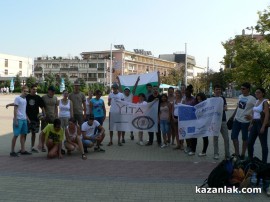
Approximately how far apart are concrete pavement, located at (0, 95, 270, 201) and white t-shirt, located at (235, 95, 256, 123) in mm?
1247

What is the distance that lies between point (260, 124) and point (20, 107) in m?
5.85

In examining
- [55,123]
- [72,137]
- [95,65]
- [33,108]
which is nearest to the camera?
[55,123]

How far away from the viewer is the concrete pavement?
614 centimetres

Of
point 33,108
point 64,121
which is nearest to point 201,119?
point 64,121

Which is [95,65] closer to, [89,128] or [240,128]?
[89,128]

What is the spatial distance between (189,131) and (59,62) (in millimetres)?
137688

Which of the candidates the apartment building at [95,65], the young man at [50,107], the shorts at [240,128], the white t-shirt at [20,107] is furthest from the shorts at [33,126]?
the apartment building at [95,65]

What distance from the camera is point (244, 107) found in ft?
28.8

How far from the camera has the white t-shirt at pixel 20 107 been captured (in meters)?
9.59

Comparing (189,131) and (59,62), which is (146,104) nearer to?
(189,131)

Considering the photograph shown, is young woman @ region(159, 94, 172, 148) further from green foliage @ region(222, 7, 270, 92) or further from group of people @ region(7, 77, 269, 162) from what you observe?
green foliage @ region(222, 7, 270, 92)

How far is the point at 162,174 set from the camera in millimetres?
7766

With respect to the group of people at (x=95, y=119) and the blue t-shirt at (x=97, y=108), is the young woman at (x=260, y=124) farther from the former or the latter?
the blue t-shirt at (x=97, y=108)

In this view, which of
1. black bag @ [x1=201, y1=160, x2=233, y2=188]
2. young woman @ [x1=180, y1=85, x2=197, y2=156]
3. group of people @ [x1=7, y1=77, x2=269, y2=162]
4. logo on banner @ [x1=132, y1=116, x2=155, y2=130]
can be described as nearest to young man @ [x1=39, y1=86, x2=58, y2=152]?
group of people @ [x1=7, y1=77, x2=269, y2=162]
